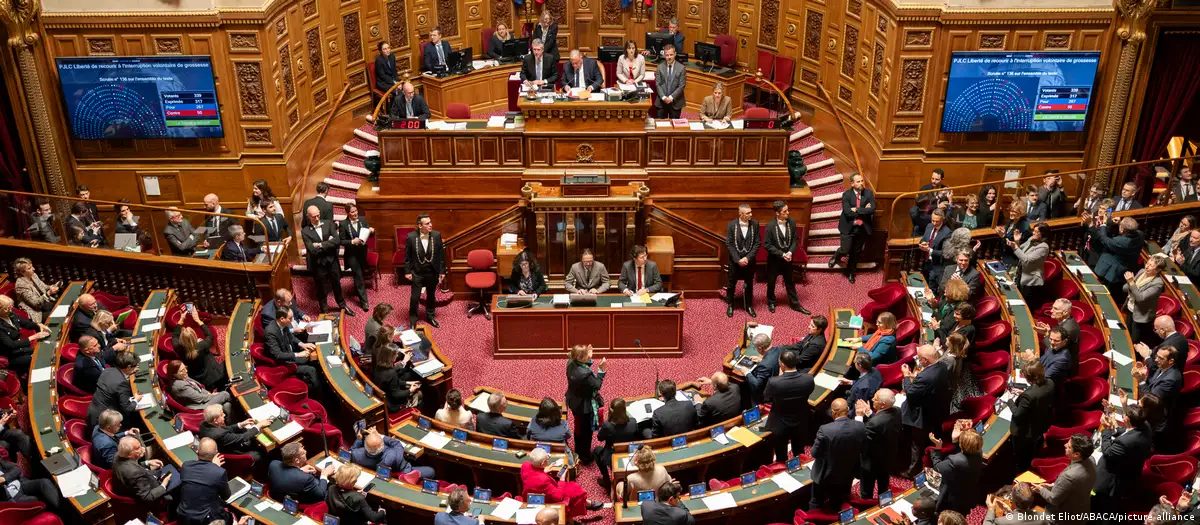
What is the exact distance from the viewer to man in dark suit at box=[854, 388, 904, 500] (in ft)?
28.8

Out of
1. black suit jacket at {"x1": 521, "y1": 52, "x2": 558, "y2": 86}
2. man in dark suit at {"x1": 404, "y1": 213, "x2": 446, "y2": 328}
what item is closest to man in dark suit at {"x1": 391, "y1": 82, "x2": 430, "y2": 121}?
black suit jacket at {"x1": 521, "y1": 52, "x2": 558, "y2": 86}

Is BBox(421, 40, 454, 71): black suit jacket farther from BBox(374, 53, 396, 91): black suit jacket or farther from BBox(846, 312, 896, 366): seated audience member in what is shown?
BBox(846, 312, 896, 366): seated audience member

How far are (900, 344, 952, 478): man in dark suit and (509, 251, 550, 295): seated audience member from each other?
4.66m

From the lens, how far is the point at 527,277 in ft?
41.3

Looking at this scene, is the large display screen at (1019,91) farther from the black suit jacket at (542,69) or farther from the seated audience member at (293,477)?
the seated audience member at (293,477)

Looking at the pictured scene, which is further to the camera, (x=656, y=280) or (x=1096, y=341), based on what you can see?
(x=656, y=280)

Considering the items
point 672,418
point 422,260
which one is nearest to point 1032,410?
point 672,418

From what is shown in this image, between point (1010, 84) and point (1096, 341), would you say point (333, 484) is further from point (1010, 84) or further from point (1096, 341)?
point (1010, 84)

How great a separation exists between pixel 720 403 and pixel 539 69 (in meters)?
7.69

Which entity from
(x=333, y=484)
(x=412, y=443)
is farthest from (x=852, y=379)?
(x=333, y=484)

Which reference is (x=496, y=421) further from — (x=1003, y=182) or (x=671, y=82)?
(x=1003, y=182)

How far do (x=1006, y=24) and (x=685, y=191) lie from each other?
4.62 m

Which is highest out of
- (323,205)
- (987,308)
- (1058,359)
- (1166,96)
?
(1166,96)

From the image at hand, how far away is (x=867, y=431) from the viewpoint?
8.81m
